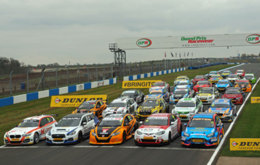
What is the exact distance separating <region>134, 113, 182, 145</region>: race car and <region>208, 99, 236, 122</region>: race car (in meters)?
5.34

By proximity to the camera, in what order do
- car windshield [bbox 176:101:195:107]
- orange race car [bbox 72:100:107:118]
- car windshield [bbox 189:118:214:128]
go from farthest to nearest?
orange race car [bbox 72:100:107:118], car windshield [bbox 176:101:195:107], car windshield [bbox 189:118:214:128]

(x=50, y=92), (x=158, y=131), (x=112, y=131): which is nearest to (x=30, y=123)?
(x=112, y=131)

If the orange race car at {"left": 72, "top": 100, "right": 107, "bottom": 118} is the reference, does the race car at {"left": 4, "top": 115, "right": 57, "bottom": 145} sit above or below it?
below

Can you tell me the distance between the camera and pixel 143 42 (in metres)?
63.8

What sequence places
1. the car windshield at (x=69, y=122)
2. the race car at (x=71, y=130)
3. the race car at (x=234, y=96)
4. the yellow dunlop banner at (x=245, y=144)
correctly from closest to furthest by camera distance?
1. the yellow dunlop banner at (x=245, y=144)
2. the race car at (x=71, y=130)
3. the car windshield at (x=69, y=122)
4. the race car at (x=234, y=96)

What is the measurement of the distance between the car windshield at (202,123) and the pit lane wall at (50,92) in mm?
19197

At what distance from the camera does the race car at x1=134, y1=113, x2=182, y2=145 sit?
56.7 ft

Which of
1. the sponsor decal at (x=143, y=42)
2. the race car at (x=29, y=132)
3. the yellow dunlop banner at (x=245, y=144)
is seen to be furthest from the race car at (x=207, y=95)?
the sponsor decal at (x=143, y=42)

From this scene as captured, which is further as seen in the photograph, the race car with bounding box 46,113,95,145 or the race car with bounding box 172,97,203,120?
the race car with bounding box 172,97,203,120

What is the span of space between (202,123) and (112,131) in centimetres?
449

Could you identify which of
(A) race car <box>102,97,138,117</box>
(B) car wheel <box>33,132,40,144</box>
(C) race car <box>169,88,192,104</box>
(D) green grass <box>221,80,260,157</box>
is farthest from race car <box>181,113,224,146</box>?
(C) race car <box>169,88,192,104</box>

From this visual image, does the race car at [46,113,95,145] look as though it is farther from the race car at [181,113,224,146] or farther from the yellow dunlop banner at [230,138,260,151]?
the yellow dunlop banner at [230,138,260,151]

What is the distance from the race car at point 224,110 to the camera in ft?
76.3

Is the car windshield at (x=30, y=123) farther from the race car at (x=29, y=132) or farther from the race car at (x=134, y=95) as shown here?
the race car at (x=134, y=95)
